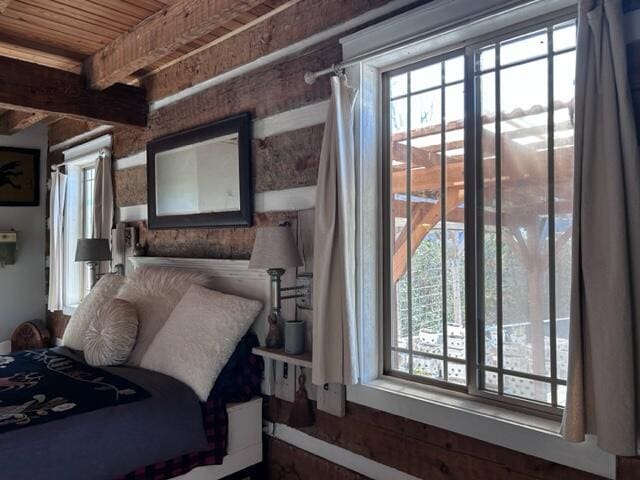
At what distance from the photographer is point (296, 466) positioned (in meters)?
2.35

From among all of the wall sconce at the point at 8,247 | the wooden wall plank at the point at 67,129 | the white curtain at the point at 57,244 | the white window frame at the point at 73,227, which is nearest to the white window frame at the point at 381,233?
the wooden wall plank at the point at 67,129

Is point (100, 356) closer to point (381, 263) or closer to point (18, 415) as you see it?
point (18, 415)

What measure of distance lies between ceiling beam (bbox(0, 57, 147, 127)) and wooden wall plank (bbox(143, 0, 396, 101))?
7.0 inches

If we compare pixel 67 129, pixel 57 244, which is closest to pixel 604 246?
pixel 57 244

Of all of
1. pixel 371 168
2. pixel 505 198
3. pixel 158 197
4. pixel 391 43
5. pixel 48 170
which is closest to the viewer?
pixel 505 198

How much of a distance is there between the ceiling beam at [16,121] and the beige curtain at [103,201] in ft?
2.44

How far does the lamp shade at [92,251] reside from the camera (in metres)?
3.48

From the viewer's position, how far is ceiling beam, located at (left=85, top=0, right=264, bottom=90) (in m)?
2.12

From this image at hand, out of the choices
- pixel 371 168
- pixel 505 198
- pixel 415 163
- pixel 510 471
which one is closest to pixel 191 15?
pixel 371 168

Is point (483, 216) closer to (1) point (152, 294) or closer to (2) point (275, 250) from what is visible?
(2) point (275, 250)

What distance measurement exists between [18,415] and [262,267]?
3.57 feet

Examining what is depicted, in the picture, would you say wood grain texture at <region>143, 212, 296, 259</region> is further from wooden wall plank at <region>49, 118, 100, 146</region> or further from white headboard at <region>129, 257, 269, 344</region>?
wooden wall plank at <region>49, 118, 100, 146</region>

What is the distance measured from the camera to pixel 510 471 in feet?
5.22

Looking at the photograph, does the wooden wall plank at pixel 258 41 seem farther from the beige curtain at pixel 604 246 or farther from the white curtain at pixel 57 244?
the white curtain at pixel 57 244
